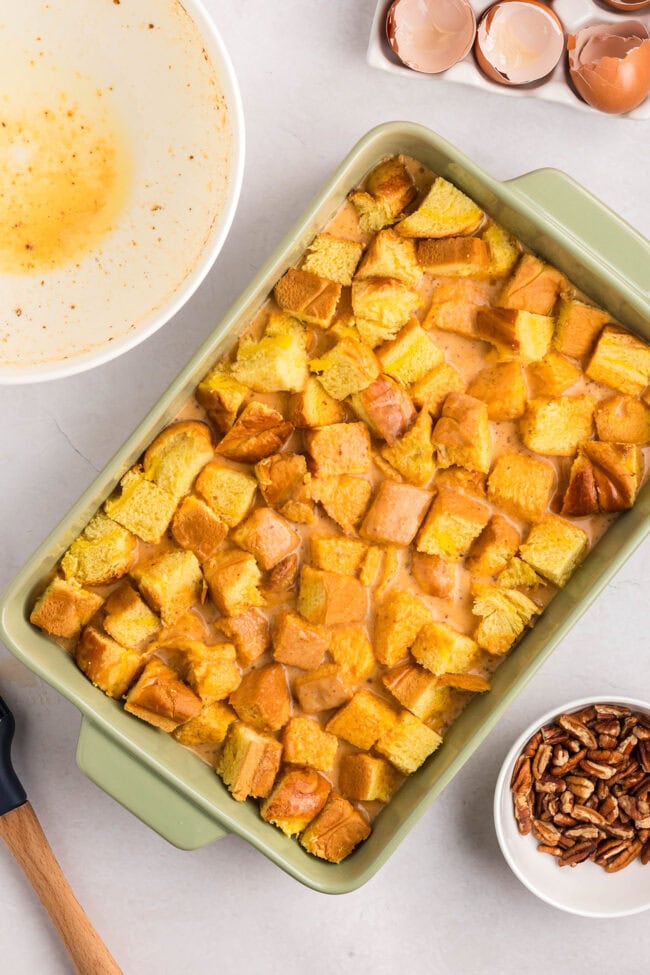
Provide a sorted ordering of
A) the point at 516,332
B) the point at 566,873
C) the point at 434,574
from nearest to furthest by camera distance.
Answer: the point at 516,332 → the point at 434,574 → the point at 566,873

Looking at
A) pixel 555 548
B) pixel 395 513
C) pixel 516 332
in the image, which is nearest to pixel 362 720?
pixel 395 513

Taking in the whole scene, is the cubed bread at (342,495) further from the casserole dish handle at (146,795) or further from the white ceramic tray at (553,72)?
the white ceramic tray at (553,72)

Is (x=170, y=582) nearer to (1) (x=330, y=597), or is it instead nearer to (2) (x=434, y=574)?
(1) (x=330, y=597)

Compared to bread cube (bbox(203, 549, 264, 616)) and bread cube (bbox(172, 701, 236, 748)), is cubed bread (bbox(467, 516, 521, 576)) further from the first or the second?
bread cube (bbox(172, 701, 236, 748))

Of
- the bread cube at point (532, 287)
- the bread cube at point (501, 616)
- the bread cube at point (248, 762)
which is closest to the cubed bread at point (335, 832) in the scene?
the bread cube at point (248, 762)

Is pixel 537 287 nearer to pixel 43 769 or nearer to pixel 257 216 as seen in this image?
pixel 257 216

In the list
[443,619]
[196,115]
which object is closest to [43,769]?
[443,619]
